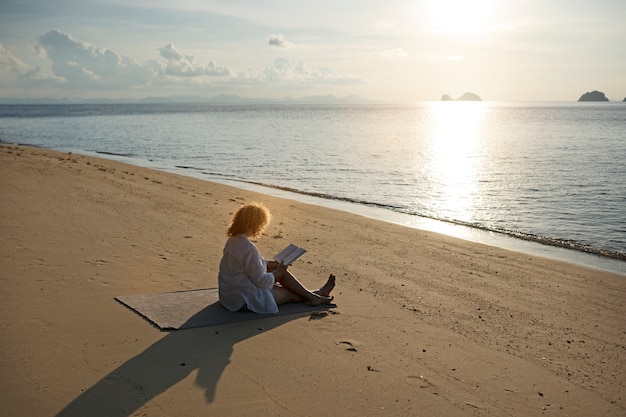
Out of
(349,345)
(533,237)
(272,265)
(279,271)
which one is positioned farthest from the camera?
(533,237)

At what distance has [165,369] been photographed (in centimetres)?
551

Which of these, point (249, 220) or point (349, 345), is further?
point (249, 220)

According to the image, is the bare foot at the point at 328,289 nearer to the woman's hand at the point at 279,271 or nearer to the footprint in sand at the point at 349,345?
the woman's hand at the point at 279,271

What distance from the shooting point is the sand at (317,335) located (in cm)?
509

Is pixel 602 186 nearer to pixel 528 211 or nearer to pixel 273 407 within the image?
pixel 528 211

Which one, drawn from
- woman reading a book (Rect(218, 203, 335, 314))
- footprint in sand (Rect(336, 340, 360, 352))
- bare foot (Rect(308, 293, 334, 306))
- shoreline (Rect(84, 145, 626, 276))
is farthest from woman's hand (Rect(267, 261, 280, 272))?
shoreline (Rect(84, 145, 626, 276))

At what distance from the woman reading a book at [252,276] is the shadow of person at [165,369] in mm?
333

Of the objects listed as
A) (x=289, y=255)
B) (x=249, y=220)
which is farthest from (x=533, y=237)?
(x=249, y=220)

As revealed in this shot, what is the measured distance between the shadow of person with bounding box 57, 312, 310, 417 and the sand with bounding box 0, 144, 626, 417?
0.06 feet

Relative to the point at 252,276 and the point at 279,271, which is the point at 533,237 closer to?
the point at 279,271

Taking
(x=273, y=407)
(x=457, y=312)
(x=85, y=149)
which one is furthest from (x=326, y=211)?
(x=85, y=149)

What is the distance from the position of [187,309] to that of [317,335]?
68.5 inches

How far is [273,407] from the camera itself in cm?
491

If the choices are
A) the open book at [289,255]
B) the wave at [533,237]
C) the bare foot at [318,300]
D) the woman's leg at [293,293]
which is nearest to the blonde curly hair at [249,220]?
the open book at [289,255]
